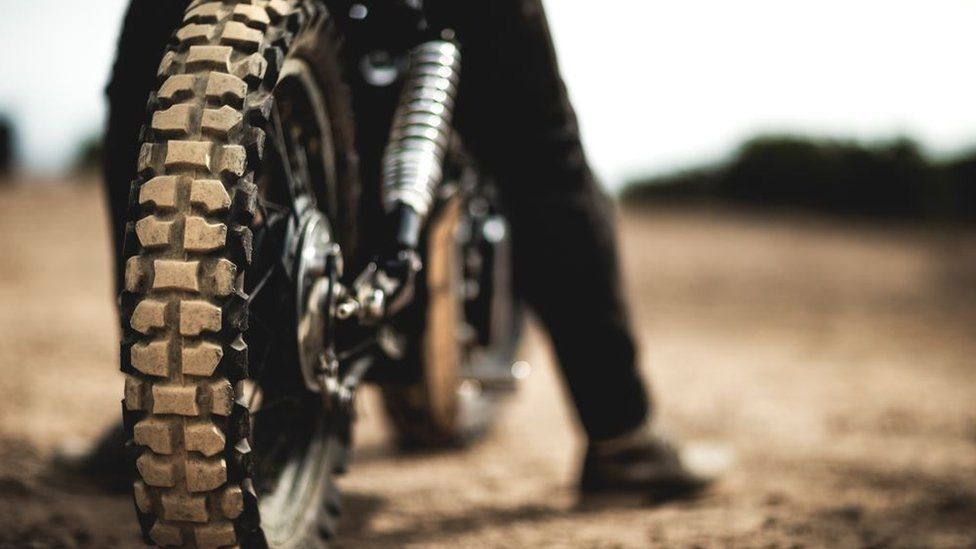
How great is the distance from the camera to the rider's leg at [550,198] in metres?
1.71

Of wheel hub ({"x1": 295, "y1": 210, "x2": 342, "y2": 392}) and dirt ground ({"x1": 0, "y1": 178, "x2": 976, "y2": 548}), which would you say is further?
dirt ground ({"x1": 0, "y1": 178, "x2": 976, "y2": 548})

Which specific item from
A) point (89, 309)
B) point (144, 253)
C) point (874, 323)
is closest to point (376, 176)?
point (144, 253)

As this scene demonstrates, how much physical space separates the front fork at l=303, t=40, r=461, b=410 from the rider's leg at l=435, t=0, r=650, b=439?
0.35 ft

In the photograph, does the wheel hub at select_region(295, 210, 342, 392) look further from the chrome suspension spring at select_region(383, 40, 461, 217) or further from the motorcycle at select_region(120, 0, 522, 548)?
the chrome suspension spring at select_region(383, 40, 461, 217)

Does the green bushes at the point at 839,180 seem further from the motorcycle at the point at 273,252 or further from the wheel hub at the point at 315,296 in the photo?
the wheel hub at the point at 315,296

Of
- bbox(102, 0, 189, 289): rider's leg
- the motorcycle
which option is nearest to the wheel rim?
the motorcycle

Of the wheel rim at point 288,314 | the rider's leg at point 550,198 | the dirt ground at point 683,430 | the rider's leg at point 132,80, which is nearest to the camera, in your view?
the wheel rim at point 288,314

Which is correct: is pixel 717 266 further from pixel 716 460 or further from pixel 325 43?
pixel 325 43

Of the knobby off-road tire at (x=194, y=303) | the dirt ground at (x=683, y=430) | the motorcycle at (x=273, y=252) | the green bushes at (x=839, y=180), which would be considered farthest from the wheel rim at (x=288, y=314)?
the green bushes at (x=839, y=180)

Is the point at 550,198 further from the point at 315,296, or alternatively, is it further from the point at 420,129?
the point at 315,296

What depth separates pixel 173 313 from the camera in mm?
1063

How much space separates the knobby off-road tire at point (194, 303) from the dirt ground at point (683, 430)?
0.71m

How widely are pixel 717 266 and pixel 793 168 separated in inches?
570

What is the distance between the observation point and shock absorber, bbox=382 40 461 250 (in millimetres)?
1485
